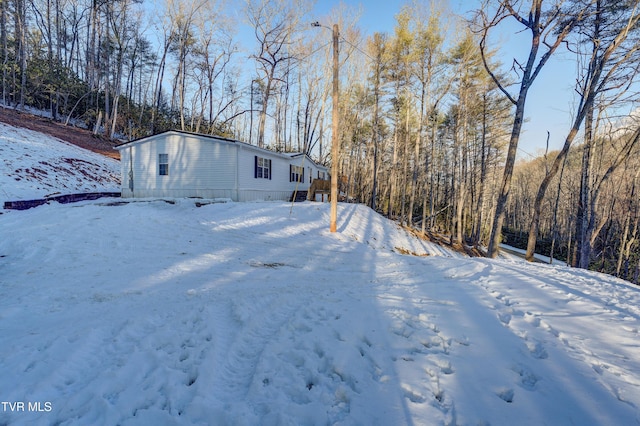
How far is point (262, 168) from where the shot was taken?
48.0ft

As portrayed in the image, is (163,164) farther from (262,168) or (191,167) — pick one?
(262,168)

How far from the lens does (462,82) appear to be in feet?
51.7

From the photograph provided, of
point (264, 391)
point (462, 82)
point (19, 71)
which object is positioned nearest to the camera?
point (264, 391)

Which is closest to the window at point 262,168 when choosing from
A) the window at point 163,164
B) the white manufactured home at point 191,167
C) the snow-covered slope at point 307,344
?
the white manufactured home at point 191,167

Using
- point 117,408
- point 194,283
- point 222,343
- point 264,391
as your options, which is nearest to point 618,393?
point 264,391

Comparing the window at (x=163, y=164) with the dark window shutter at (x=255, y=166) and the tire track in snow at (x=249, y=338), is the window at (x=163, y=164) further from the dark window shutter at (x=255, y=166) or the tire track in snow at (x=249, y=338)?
the tire track in snow at (x=249, y=338)

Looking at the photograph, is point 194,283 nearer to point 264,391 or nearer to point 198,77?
point 264,391

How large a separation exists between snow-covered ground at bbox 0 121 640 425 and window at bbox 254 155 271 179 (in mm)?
9407

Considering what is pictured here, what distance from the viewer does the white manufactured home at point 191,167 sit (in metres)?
12.8

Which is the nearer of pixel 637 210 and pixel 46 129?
pixel 637 210

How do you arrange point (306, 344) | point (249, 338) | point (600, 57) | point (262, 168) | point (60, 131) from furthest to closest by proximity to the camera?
1. point (60, 131)
2. point (262, 168)
3. point (600, 57)
4. point (249, 338)
5. point (306, 344)

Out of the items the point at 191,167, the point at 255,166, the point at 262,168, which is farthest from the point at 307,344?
the point at 262,168

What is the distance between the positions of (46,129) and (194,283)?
22.9 metres

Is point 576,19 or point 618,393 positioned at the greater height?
point 576,19
